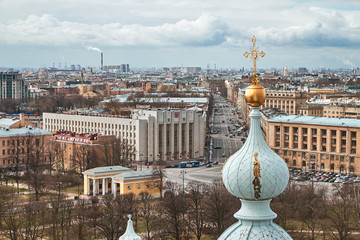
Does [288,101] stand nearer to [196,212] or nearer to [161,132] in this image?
[161,132]

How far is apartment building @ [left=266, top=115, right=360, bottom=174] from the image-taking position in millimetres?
61219

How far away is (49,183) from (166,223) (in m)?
→ 15.9

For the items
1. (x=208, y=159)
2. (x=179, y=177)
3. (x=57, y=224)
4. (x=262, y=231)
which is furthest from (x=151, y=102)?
(x=262, y=231)

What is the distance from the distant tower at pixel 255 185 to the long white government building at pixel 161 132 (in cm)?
5615

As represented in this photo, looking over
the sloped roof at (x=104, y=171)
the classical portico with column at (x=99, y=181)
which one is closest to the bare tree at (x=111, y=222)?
the classical portico with column at (x=99, y=181)

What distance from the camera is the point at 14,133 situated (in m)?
66.5

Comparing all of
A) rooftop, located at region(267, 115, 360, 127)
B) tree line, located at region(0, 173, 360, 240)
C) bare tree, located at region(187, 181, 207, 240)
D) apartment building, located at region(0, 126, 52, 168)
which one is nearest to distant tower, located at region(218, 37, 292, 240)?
tree line, located at region(0, 173, 360, 240)

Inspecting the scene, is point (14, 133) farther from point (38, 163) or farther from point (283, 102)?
point (283, 102)

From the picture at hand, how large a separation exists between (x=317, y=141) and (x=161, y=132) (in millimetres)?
15391

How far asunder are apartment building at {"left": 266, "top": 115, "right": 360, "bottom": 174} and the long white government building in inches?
304

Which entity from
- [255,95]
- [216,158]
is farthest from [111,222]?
[216,158]

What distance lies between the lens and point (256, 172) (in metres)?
9.91

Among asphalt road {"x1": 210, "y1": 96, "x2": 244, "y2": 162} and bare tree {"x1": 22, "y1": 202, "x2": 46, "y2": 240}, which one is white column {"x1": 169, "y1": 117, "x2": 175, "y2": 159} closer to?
asphalt road {"x1": 210, "y1": 96, "x2": 244, "y2": 162}

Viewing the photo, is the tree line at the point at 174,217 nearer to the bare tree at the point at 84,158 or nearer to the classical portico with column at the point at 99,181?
the classical portico with column at the point at 99,181
